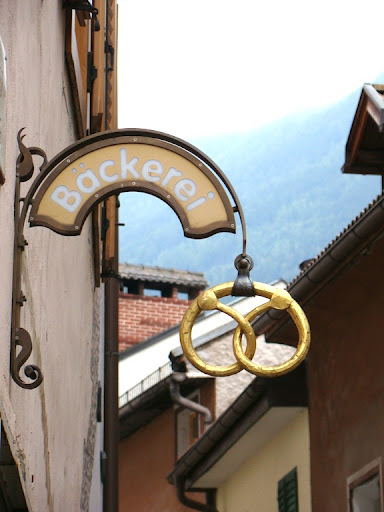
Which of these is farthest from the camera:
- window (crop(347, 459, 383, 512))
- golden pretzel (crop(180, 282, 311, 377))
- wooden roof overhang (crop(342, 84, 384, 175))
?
window (crop(347, 459, 383, 512))

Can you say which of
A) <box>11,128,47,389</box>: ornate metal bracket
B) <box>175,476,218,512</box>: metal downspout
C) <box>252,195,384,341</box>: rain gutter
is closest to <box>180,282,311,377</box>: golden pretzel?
<box>11,128,47,389</box>: ornate metal bracket

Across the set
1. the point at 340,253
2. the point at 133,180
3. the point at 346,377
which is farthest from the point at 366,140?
the point at 133,180

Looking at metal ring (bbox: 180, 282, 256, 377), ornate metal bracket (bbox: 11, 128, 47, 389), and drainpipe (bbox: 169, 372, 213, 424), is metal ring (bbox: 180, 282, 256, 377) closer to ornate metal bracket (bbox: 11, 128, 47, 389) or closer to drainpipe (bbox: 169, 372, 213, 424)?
ornate metal bracket (bbox: 11, 128, 47, 389)

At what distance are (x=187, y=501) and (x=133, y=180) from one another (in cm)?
1464

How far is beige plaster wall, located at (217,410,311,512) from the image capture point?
44.1 ft

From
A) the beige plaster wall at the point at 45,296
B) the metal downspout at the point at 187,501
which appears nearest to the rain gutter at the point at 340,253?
the beige plaster wall at the point at 45,296

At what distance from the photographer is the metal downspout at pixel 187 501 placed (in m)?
17.9

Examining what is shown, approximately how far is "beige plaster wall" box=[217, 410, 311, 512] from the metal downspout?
0.38 meters

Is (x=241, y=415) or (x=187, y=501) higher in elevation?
(x=241, y=415)

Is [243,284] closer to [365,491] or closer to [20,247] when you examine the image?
[20,247]

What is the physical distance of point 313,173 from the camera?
98.3 metres

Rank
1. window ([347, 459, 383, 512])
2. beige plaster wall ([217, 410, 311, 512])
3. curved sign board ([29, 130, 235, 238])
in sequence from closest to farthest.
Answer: curved sign board ([29, 130, 235, 238]), window ([347, 459, 383, 512]), beige plaster wall ([217, 410, 311, 512])

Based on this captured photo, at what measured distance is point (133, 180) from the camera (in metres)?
4.54

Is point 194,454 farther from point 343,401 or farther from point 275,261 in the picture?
point 275,261
